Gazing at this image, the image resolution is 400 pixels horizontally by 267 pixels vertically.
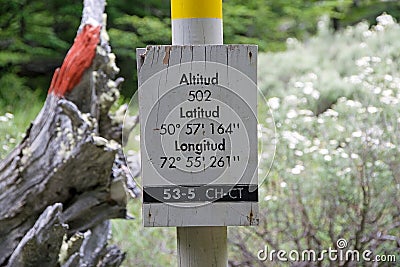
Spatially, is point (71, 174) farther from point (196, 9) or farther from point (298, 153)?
point (298, 153)

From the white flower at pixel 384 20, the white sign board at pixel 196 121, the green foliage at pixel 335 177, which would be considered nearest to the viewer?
the white sign board at pixel 196 121

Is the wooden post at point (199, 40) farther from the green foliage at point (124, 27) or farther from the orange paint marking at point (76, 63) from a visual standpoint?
the green foliage at point (124, 27)

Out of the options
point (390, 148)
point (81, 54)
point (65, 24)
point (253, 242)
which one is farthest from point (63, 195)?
point (65, 24)

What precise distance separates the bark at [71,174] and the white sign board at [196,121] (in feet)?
2.84

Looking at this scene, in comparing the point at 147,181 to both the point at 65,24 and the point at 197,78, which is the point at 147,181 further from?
the point at 65,24

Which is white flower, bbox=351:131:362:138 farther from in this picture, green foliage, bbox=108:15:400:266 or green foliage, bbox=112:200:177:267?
green foliage, bbox=112:200:177:267

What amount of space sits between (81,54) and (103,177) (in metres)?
0.57

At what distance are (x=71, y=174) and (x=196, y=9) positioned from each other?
1178mm

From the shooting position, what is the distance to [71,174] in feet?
9.44

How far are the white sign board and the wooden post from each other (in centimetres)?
11

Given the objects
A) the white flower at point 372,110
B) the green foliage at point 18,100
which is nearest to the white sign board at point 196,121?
the white flower at point 372,110

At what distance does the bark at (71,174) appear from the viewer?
278 cm

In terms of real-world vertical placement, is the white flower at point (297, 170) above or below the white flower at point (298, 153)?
below

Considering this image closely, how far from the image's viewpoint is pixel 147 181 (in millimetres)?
1887
